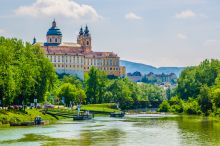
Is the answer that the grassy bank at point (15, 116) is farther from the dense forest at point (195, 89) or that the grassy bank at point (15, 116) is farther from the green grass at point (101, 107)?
the green grass at point (101, 107)

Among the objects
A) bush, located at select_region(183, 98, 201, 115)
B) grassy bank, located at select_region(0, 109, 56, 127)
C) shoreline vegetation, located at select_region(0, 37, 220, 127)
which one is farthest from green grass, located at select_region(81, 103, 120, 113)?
grassy bank, located at select_region(0, 109, 56, 127)

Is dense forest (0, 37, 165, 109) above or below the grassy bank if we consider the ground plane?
above

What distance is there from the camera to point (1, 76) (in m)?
87.4

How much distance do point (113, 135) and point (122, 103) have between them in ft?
363

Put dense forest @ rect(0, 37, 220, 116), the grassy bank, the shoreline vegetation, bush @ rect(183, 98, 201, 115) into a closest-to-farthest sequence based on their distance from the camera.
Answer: the grassy bank
the shoreline vegetation
dense forest @ rect(0, 37, 220, 116)
bush @ rect(183, 98, 201, 115)

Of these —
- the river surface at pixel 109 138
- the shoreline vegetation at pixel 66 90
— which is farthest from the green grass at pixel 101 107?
the river surface at pixel 109 138

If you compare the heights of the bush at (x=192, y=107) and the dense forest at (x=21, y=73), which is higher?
the dense forest at (x=21, y=73)

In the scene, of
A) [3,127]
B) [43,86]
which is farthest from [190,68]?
[3,127]

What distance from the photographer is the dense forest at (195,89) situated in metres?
129

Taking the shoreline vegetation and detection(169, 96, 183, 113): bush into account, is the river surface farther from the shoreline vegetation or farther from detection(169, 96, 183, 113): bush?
detection(169, 96, 183, 113): bush

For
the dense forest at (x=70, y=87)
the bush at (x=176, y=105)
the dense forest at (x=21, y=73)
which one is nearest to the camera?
the dense forest at (x=21, y=73)

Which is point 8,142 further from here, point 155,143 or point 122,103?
point 122,103

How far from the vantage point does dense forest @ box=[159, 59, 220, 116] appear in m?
129

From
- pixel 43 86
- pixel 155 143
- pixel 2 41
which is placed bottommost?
pixel 155 143
